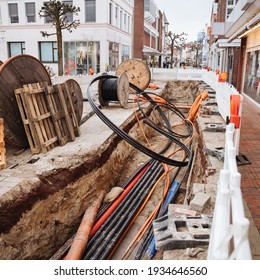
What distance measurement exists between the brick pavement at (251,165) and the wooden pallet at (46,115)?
360 cm

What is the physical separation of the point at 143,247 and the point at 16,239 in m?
1.83

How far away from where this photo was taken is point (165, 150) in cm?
908

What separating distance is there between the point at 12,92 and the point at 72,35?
22868 millimetres

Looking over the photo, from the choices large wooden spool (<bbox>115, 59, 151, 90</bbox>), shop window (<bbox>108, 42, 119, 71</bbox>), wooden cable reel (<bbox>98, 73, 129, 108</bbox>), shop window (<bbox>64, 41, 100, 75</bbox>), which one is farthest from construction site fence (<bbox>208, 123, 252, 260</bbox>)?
shop window (<bbox>108, 42, 119, 71</bbox>)

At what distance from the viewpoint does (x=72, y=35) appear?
2730 cm

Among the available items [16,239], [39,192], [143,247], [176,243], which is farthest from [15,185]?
[176,243]

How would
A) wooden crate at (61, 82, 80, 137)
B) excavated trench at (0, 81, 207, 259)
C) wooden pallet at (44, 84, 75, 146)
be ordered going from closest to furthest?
1. excavated trench at (0, 81, 207, 259)
2. wooden pallet at (44, 84, 75, 146)
3. wooden crate at (61, 82, 80, 137)

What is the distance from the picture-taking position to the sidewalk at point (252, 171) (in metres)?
3.56

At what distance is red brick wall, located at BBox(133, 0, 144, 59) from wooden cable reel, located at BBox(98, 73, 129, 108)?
2859 cm

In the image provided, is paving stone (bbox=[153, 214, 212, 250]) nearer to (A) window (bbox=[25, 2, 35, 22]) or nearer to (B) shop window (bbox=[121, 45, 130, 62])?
(A) window (bbox=[25, 2, 35, 22])

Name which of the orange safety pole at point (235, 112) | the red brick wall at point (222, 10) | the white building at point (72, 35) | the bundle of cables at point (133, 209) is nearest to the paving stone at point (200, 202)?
the bundle of cables at point (133, 209)

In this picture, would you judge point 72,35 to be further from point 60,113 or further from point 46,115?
point 46,115

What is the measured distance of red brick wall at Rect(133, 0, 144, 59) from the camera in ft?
125
